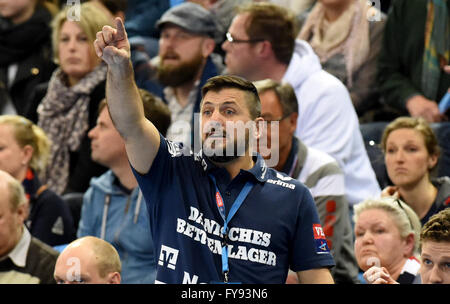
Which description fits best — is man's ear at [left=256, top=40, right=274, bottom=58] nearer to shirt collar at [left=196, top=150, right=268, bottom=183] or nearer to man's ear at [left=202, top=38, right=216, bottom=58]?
man's ear at [left=202, top=38, right=216, bottom=58]

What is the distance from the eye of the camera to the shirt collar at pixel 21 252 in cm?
457

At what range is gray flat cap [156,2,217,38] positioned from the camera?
20.1 feet

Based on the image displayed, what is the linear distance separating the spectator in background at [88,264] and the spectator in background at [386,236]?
124 centimetres

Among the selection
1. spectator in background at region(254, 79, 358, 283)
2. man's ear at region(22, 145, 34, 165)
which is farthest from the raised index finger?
man's ear at region(22, 145, 34, 165)

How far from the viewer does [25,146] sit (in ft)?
18.2

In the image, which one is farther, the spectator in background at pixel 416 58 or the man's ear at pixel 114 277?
the spectator in background at pixel 416 58

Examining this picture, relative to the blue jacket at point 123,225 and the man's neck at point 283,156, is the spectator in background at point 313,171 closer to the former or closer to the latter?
the man's neck at point 283,156

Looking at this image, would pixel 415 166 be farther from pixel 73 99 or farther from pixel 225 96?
pixel 73 99

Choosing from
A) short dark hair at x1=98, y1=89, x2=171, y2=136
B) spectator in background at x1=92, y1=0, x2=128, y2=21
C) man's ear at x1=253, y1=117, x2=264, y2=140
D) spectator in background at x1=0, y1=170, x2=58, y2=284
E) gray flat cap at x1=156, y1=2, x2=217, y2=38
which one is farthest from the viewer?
spectator in background at x1=92, y1=0, x2=128, y2=21

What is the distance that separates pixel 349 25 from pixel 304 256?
2.94m

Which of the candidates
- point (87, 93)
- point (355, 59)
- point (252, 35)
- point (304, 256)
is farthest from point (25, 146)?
point (304, 256)

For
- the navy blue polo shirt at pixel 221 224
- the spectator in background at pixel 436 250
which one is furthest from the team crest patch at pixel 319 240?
the spectator in background at pixel 436 250

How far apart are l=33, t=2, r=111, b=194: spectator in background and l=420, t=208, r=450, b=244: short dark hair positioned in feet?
10.1
